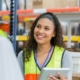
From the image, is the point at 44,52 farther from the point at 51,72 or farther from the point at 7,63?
the point at 7,63

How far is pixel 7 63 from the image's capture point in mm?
604

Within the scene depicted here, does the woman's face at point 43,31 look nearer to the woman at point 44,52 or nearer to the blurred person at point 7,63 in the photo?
the woman at point 44,52

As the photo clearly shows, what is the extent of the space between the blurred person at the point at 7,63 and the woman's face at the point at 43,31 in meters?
0.94

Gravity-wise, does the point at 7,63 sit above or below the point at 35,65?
above

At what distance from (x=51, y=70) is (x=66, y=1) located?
1399mm

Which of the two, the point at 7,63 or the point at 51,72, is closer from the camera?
the point at 7,63

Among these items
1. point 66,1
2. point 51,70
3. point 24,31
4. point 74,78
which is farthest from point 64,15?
point 24,31

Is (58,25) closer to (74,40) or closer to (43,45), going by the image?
(43,45)

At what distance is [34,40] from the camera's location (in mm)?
1707

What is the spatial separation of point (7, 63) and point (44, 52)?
1.02 meters

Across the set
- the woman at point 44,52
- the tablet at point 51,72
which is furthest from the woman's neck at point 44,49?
the tablet at point 51,72

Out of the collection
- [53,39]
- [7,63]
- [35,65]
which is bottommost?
[35,65]

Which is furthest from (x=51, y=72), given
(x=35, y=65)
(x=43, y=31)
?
(x=43, y=31)

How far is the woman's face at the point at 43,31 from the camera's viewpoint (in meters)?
1.57
